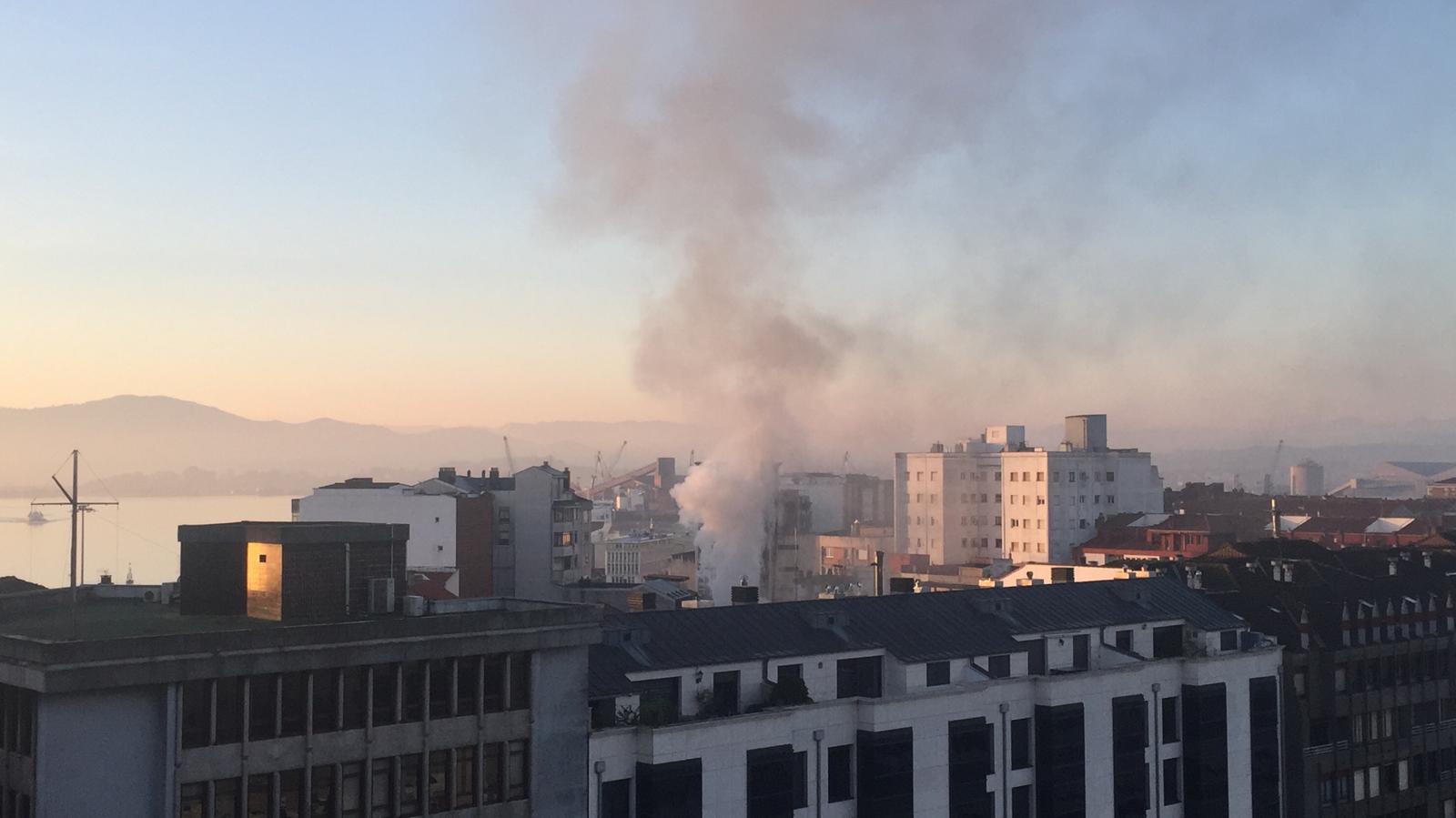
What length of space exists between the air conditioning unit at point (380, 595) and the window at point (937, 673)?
2343 centimetres

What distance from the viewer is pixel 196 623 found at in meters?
49.2

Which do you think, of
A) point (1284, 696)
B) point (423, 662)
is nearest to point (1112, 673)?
point (1284, 696)

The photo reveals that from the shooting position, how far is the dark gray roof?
56.0 metres

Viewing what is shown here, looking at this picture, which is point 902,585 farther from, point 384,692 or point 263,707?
point 263,707

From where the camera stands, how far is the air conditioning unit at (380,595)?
51.1 metres

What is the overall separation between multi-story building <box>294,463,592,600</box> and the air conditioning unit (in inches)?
3284

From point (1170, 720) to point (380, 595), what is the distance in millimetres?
39500

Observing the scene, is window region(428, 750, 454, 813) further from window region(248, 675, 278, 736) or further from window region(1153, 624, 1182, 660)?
window region(1153, 624, 1182, 660)

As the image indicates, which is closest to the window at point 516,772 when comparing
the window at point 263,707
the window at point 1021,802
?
the window at point 263,707

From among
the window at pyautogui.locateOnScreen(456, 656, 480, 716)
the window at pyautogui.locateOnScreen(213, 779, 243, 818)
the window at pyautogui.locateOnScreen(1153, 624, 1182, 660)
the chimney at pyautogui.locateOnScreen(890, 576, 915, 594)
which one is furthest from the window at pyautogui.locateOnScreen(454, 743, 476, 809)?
the window at pyautogui.locateOnScreen(1153, 624, 1182, 660)

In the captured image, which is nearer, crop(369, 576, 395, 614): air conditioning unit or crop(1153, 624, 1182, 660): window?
crop(369, 576, 395, 614): air conditioning unit

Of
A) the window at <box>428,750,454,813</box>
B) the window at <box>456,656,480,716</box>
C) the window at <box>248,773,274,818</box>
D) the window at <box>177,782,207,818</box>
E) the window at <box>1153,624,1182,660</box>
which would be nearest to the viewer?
the window at <box>177,782,207,818</box>

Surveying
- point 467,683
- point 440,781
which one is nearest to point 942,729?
point 467,683

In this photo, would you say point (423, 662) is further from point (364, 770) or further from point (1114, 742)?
point (1114, 742)
